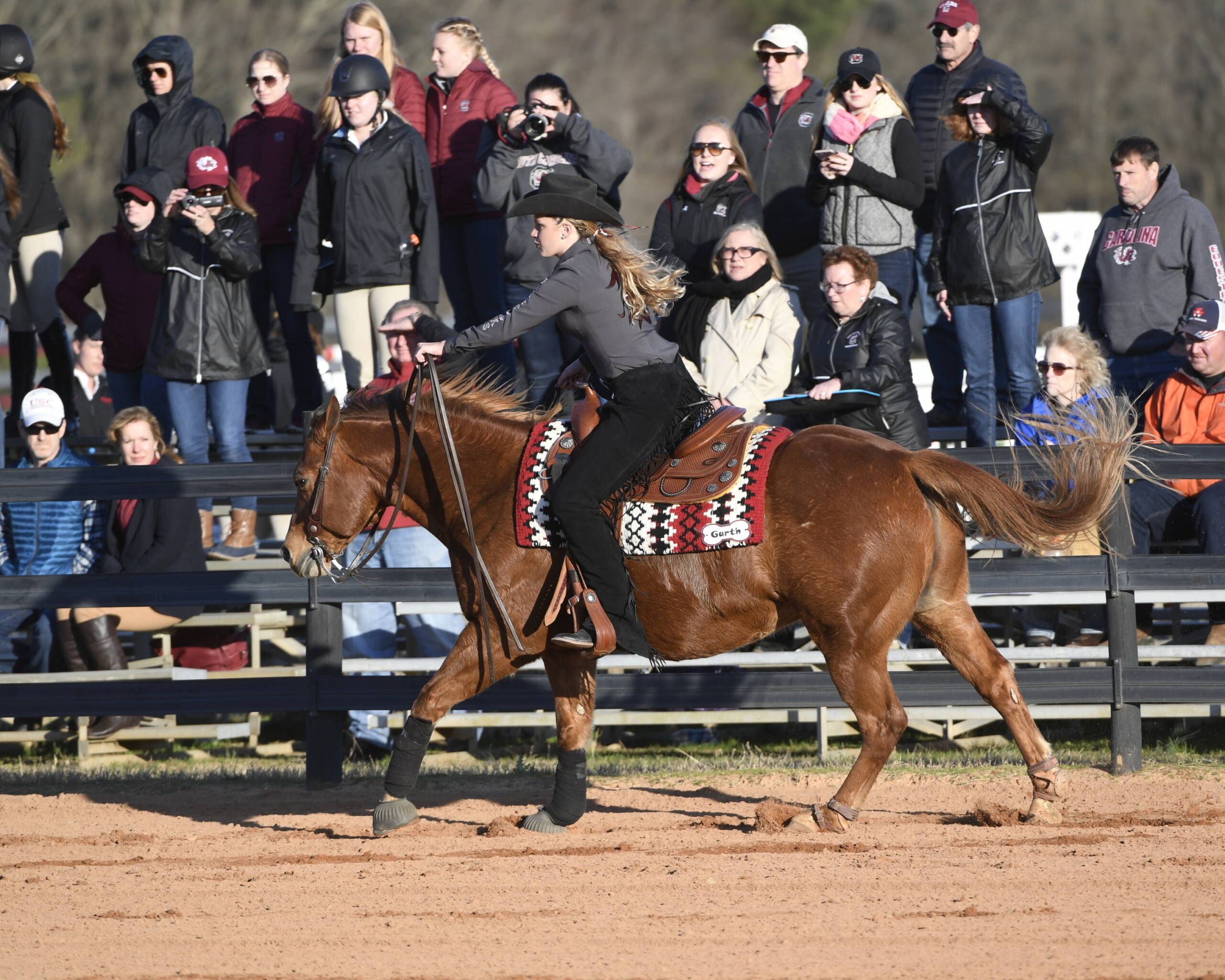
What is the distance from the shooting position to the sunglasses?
1021 cm

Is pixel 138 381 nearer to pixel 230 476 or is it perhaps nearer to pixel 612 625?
pixel 230 476

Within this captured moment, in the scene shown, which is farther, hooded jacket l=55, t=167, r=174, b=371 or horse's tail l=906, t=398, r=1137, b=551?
hooded jacket l=55, t=167, r=174, b=371

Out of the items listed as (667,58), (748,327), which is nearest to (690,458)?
(748,327)

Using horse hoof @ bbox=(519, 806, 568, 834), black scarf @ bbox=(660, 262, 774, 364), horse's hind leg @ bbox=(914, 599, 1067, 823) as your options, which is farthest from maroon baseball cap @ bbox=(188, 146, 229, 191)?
horse's hind leg @ bbox=(914, 599, 1067, 823)

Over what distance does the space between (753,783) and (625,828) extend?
115 cm

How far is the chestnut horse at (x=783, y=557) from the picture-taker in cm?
677

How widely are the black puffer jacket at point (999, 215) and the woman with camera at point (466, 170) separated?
9.76 feet

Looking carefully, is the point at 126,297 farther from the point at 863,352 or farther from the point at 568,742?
the point at 568,742

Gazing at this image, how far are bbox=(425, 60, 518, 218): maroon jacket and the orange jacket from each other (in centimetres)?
443

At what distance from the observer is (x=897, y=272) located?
32.9 ft

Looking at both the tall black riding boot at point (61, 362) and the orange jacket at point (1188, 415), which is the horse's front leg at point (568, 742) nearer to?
the orange jacket at point (1188, 415)

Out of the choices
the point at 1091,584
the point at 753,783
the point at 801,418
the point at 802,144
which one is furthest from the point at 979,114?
the point at 753,783

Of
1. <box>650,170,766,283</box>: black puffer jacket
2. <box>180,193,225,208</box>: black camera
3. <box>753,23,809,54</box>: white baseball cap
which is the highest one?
<box>753,23,809,54</box>: white baseball cap

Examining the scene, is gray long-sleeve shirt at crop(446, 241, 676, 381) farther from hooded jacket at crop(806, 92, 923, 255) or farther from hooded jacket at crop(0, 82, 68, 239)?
hooded jacket at crop(0, 82, 68, 239)
